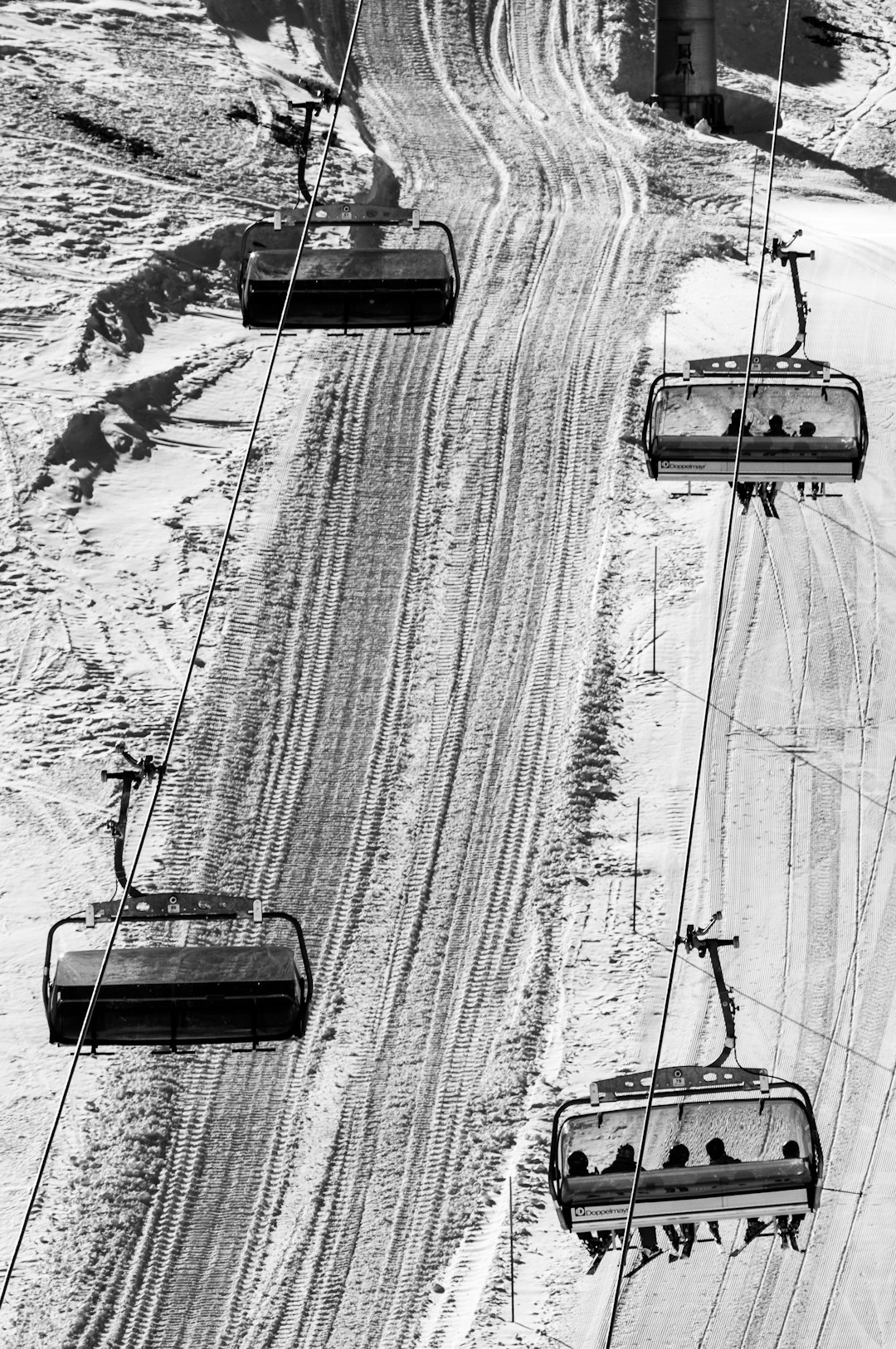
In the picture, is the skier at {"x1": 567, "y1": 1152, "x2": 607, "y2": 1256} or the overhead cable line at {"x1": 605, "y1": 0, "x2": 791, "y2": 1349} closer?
the overhead cable line at {"x1": 605, "y1": 0, "x2": 791, "y2": 1349}

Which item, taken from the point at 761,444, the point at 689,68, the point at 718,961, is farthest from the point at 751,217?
the point at 718,961

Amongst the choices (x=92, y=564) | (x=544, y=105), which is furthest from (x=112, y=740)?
(x=544, y=105)

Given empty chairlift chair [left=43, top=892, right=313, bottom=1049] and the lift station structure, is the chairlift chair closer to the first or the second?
empty chairlift chair [left=43, top=892, right=313, bottom=1049]

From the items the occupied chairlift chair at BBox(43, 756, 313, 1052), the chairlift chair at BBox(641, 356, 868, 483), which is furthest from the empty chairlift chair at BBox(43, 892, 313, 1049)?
the chairlift chair at BBox(641, 356, 868, 483)

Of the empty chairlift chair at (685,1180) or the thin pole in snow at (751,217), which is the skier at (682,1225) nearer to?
the empty chairlift chair at (685,1180)

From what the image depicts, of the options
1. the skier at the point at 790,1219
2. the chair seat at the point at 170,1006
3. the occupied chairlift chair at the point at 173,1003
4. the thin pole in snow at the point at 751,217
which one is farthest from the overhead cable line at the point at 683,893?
the thin pole in snow at the point at 751,217

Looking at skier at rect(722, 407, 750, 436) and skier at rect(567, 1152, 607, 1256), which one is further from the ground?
skier at rect(722, 407, 750, 436)

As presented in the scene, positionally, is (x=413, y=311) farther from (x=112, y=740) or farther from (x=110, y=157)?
(x=110, y=157)
